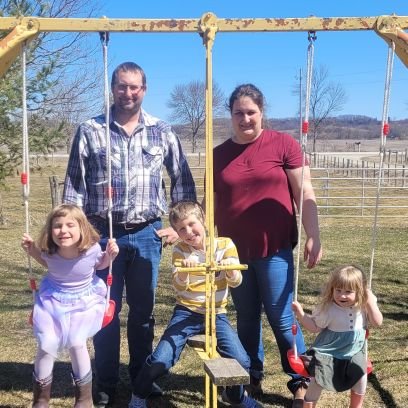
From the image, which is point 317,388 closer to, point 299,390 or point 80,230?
point 299,390

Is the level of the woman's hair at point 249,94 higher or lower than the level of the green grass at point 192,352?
higher

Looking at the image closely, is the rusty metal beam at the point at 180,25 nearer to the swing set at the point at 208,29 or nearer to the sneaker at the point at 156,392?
the swing set at the point at 208,29

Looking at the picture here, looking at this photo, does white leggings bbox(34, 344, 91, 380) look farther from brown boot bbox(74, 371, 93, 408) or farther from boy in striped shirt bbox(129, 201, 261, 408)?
boy in striped shirt bbox(129, 201, 261, 408)

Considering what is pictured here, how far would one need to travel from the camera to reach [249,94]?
332cm

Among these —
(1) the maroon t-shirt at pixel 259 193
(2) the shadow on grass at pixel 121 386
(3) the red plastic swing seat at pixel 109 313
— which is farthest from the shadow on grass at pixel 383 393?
(3) the red plastic swing seat at pixel 109 313

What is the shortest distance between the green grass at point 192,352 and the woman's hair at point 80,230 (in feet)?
4.15

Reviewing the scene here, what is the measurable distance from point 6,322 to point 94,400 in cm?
241

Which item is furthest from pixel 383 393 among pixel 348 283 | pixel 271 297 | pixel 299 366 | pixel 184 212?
pixel 184 212

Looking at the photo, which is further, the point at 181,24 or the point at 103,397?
the point at 103,397

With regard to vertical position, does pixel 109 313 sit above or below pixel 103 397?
above

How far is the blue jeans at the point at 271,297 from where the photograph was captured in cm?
346

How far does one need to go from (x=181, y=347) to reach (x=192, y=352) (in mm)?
1588

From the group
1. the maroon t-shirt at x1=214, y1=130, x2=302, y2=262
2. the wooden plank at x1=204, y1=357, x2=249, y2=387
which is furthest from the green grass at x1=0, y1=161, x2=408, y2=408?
the maroon t-shirt at x1=214, y1=130, x2=302, y2=262

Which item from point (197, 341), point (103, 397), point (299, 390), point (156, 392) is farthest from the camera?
point (156, 392)
